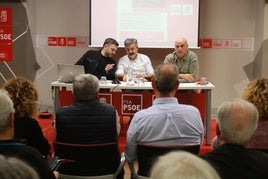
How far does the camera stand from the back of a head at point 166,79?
276 cm

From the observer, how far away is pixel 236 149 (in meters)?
1.81

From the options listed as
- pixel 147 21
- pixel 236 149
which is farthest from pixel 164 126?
pixel 147 21

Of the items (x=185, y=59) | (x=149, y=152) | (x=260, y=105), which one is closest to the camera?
(x=149, y=152)

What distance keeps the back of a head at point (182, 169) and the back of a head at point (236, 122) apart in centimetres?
84

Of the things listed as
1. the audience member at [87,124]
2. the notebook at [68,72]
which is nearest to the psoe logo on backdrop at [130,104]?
the notebook at [68,72]

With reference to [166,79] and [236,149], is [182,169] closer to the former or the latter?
[236,149]

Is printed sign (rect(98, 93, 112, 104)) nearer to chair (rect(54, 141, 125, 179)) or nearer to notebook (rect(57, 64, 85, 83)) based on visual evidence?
notebook (rect(57, 64, 85, 83))

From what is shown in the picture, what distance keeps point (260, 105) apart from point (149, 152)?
2.72 feet

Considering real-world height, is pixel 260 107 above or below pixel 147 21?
below

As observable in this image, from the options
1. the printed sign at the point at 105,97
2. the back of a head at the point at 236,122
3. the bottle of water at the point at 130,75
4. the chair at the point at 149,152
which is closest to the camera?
the back of a head at the point at 236,122

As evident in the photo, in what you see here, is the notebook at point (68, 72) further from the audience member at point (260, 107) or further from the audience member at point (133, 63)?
the audience member at point (260, 107)

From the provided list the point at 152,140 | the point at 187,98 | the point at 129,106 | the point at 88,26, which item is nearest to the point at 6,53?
the point at 88,26

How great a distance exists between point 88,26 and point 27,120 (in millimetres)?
4180

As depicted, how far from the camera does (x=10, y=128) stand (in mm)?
2010
